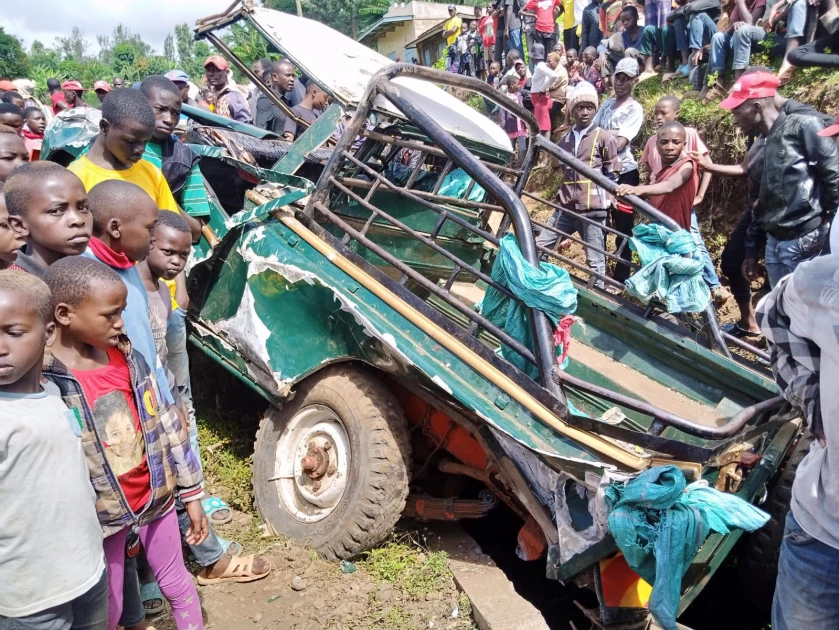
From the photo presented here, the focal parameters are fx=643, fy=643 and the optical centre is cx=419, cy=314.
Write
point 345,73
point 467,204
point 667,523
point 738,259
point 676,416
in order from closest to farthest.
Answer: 1. point 667,523
2. point 676,416
3. point 467,204
4. point 345,73
5. point 738,259

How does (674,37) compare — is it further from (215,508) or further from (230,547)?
(230,547)

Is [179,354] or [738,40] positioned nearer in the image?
[179,354]

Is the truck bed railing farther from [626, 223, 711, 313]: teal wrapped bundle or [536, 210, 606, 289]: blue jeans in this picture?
[536, 210, 606, 289]: blue jeans

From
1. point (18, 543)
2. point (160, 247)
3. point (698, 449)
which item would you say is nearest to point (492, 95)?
point (160, 247)

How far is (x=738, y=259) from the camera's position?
5.06m

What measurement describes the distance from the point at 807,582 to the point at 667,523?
390 mm

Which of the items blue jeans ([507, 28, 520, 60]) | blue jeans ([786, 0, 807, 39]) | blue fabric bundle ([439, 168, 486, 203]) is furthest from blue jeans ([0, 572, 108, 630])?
blue jeans ([507, 28, 520, 60])

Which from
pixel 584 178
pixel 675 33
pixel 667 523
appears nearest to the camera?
pixel 667 523

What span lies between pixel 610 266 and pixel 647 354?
9.70 feet

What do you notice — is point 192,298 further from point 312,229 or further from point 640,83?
point 640,83

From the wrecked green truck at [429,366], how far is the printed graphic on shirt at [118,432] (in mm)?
1079

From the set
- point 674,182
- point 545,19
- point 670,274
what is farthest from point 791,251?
point 545,19

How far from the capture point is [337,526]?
292 centimetres

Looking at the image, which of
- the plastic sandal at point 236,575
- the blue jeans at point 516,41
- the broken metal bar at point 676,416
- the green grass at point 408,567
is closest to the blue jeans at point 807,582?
the broken metal bar at point 676,416
